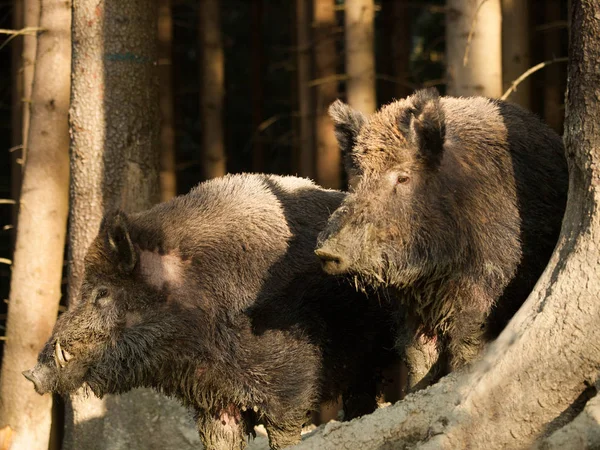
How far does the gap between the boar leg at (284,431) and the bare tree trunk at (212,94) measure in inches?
387

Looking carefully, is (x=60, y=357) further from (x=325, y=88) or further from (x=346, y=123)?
(x=325, y=88)

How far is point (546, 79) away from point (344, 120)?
10.0 metres

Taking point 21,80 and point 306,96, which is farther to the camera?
point 21,80

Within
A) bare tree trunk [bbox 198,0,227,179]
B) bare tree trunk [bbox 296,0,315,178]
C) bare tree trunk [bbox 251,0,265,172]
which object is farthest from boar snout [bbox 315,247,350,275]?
bare tree trunk [bbox 251,0,265,172]

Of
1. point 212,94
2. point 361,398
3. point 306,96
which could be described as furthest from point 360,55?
point 361,398

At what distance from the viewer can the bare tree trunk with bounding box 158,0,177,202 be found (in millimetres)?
15836

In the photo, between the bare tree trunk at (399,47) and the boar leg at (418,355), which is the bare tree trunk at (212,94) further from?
the boar leg at (418,355)

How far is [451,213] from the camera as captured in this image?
6191 millimetres

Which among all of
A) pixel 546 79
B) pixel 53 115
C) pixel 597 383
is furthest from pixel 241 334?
pixel 546 79

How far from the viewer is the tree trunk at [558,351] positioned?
203 inches

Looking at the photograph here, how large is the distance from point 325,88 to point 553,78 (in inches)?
168

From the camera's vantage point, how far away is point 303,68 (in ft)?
50.4

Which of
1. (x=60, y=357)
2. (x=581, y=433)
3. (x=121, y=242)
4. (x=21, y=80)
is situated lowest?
(x=60, y=357)

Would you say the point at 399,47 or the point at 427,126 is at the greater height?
the point at 399,47
